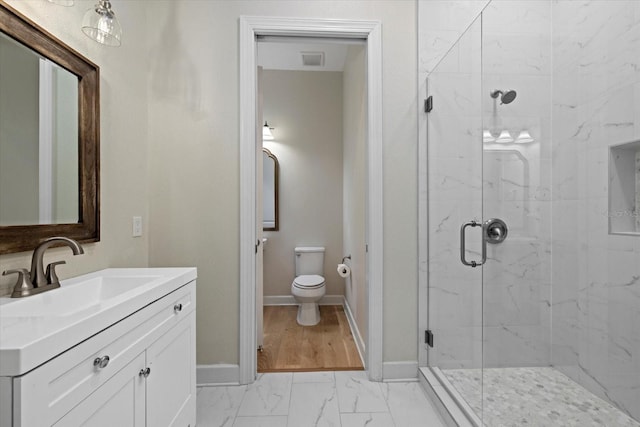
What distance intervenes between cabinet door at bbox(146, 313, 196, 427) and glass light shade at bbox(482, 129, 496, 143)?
1619 millimetres

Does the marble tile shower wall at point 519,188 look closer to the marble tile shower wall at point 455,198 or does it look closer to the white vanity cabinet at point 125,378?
the marble tile shower wall at point 455,198

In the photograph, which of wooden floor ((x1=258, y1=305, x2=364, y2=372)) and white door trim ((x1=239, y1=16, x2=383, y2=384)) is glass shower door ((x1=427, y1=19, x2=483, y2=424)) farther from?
wooden floor ((x1=258, y1=305, x2=364, y2=372))

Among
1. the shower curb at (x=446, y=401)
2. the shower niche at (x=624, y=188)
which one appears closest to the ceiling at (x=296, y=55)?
the shower niche at (x=624, y=188)

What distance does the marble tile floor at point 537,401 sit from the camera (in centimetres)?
135

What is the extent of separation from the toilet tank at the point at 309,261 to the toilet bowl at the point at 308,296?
15.6 inches

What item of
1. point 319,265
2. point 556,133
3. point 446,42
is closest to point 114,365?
point 556,133

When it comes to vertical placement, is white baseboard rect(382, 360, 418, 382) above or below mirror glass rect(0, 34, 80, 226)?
below

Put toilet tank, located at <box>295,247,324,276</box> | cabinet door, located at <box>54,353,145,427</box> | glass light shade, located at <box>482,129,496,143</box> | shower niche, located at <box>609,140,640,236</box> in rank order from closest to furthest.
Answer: cabinet door, located at <box>54,353,145,427</box>
shower niche, located at <box>609,140,640,236</box>
glass light shade, located at <box>482,129,496,143</box>
toilet tank, located at <box>295,247,324,276</box>

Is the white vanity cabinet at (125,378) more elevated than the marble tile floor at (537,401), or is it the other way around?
the white vanity cabinet at (125,378)


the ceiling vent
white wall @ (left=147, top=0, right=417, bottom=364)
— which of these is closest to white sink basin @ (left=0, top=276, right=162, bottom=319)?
white wall @ (left=147, top=0, right=417, bottom=364)

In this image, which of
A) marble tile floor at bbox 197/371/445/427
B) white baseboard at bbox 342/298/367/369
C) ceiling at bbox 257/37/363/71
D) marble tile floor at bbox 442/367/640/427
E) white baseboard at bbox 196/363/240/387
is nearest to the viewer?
marble tile floor at bbox 442/367/640/427

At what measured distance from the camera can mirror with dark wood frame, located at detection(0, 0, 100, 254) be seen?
110cm

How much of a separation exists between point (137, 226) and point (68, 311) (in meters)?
0.84

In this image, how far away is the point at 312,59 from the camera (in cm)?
349
